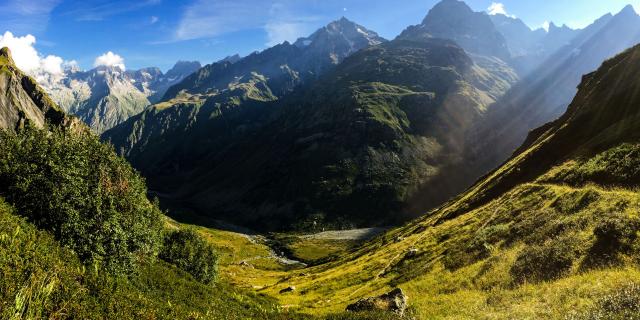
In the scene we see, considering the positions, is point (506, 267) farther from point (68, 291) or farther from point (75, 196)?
point (75, 196)

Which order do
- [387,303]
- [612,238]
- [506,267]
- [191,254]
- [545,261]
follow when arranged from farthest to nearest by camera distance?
1. [191,254]
2. [506,267]
3. [387,303]
4. [545,261]
5. [612,238]

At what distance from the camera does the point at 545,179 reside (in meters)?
71.6

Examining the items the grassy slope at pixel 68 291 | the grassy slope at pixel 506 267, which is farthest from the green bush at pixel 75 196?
the grassy slope at pixel 506 267

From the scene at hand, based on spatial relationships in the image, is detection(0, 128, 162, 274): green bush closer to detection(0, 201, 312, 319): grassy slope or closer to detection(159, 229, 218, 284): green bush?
detection(0, 201, 312, 319): grassy slope

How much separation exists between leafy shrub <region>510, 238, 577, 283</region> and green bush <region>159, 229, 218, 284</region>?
53979 mm

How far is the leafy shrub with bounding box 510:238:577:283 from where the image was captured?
124 feet

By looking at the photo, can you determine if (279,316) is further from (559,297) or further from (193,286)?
(559,297)

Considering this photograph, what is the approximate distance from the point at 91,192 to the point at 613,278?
47759 mm

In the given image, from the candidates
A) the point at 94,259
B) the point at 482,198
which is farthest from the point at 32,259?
the point at 482,198

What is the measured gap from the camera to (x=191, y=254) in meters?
78.6

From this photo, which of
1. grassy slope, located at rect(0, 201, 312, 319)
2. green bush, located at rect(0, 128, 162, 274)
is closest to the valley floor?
grassy slope, located at rect(0, 201, 312, 319)

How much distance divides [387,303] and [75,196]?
1296 inches

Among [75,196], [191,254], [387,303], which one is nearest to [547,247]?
[387,303]

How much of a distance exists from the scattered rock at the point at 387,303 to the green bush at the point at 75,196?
23994 mm
